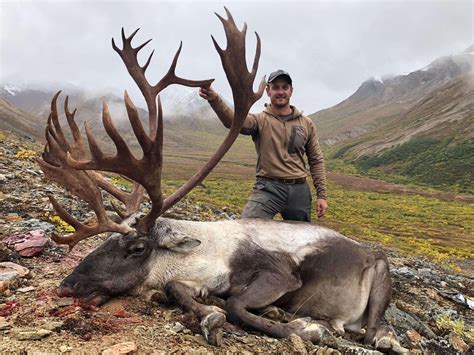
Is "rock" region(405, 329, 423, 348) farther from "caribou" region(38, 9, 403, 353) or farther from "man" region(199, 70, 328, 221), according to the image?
"man" region(199, 70, 328, 221)

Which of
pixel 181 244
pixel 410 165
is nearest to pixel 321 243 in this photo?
pixel 181 244

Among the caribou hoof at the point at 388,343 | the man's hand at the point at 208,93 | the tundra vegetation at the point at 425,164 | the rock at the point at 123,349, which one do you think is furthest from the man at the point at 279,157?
the tundra vegetation at the point at 425,164

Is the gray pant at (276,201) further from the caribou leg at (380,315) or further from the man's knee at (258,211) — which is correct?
the caribou leg at (380,315)

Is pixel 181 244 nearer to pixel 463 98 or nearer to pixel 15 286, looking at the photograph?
pixel 15 286

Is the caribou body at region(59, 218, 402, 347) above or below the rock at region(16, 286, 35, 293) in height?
above

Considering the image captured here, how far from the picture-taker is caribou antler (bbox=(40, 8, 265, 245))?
448 centimetres

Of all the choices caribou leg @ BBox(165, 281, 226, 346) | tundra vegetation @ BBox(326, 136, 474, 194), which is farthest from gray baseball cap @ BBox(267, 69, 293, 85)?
tundra vegetation @ BBox(326, 136, 474, 194)

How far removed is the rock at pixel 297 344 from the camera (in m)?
3.96

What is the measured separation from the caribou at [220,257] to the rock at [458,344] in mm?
1159

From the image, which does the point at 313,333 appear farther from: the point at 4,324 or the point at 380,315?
the point at 4,324

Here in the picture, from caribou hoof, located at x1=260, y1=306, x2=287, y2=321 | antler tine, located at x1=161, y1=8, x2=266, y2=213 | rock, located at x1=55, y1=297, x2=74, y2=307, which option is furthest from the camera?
antler tine, located at x1=161, y1=8, x2=266, y2=213

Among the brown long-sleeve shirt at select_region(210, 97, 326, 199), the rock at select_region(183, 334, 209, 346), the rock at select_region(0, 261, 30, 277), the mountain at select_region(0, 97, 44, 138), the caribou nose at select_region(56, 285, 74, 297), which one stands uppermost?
the brown long-sleeve shirt at select_region(210, 97, 326, 199)

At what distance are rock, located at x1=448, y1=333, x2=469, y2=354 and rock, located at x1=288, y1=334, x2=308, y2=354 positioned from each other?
2898 mm

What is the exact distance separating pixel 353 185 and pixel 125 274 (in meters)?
52.6
